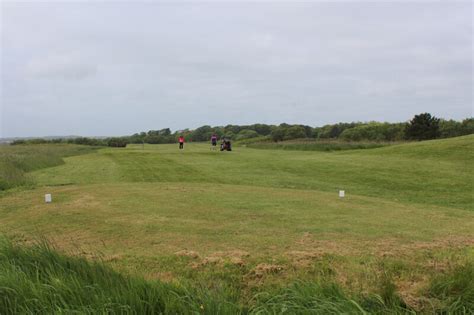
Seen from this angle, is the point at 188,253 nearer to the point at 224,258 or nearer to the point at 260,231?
the point at 224,258

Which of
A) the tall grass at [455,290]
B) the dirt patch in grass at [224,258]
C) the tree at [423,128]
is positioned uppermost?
the tree at [423,128]

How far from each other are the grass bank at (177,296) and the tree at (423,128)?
64706mm

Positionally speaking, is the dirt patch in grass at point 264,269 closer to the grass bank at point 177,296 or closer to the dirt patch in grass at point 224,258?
the dirt patch in grass at point 224,258

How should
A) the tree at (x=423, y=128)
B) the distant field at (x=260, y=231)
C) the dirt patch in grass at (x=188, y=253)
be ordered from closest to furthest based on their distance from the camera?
the distant field at (x=260, y=231)
the dirt patch in grass at (x=188, y=253)
the tree at (x=423, y=128)

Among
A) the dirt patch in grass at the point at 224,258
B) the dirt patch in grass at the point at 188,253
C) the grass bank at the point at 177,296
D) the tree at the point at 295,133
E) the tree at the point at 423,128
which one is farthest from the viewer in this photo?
the tree at the point at 295,133

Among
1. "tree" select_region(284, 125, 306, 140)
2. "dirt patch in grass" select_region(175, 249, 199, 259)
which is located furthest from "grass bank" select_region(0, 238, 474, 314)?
"tree" select_region(284, 125, 306, 140)

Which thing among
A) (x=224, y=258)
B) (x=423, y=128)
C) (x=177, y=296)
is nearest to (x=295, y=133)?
(x=423, y=128)

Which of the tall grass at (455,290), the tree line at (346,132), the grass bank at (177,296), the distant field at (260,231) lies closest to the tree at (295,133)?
the tree line at (346,132)

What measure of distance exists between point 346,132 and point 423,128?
85.8 feet

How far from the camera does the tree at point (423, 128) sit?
6153 centimetres

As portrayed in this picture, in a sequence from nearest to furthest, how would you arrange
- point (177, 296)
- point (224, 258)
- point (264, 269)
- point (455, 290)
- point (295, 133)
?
point (177, 296) < point (455, 290) < point (264, 269) < point (224, 258) < point (295, 133)

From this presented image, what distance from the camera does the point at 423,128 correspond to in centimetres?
6212

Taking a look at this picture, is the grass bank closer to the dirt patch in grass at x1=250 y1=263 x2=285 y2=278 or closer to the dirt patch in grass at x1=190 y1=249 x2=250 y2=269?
the dirt patch in grass at x1=250 y1=263 x2=285 y2=278

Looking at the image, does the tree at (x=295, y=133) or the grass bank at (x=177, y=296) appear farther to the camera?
the tree at (x=295, y=133)
